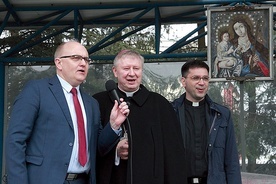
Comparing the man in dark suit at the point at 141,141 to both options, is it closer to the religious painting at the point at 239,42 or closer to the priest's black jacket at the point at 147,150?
the priest's black jacket at the point at 147,150

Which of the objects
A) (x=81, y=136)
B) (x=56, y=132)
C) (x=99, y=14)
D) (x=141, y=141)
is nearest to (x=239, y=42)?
(x=99, y=14)

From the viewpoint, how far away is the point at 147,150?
3.53 meters

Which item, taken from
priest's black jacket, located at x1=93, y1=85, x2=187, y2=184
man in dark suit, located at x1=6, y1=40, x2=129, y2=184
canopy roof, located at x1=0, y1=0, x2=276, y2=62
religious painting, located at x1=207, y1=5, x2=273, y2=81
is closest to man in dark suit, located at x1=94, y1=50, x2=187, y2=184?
priest's black jacket, located at x1=93, y1=85, x2=187, y2=184

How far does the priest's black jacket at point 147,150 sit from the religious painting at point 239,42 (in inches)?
114

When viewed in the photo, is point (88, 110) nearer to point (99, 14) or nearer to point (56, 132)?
point (56, 132)

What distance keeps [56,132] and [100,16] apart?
13.6 feet

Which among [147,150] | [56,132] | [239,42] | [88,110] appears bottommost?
[147,150]

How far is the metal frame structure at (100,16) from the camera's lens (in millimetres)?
6613

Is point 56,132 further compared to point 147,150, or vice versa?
point 147,150

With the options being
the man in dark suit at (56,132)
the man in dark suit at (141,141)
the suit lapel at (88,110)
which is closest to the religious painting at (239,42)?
the man in dark suit at (141,141)

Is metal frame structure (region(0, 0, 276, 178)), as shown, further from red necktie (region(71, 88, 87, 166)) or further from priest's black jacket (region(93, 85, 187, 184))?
red necktie (region(71, 88, 87, 166))

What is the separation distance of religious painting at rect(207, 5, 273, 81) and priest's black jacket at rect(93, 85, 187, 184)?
9.46ft

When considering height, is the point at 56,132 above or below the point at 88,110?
below

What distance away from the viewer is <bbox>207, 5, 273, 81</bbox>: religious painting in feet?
21.1
